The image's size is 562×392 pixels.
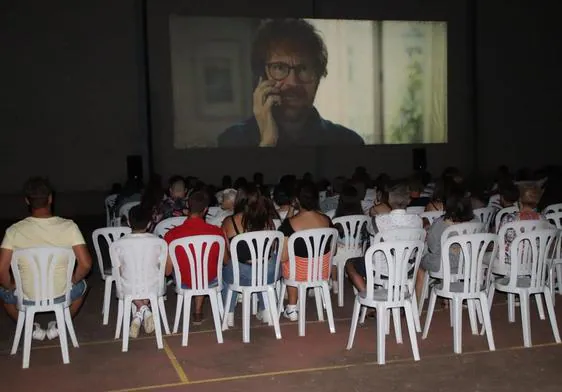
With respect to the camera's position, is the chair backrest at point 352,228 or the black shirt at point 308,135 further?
the black shirt at point 308,135

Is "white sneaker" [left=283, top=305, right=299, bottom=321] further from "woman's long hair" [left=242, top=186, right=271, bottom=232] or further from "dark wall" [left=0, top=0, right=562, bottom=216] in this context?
"dark wall" [left=0, top=0, right=562, bottom=216]

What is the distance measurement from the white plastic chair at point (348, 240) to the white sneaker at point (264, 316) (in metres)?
0.79

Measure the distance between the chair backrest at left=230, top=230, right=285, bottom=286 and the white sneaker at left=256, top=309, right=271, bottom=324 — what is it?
46 cm

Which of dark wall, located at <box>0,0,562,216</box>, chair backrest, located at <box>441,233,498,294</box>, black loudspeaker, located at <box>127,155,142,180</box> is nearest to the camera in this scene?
chair backrest, located at <box>441,233,498,294</box>

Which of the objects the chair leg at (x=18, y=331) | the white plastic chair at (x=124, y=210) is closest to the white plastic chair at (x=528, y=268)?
the chair leg at (x=18, y=331)

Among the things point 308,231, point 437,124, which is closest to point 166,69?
point 437,124

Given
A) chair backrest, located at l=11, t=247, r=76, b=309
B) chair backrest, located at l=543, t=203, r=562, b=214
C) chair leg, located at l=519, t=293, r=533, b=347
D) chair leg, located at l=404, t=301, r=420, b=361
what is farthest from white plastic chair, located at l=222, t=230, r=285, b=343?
chair backrest, located at l=543, t=203, r=562, b=214

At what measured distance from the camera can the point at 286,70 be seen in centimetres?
1383

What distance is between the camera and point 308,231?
16.3ft

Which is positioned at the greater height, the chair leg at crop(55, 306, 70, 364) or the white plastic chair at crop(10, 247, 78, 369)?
the white plastic chair at crop(10, 247, 78, 369)

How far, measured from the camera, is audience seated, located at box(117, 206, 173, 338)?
15.5 feet

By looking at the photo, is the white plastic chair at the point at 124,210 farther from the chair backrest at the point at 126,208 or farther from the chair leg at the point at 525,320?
the chair leg at the point at 525,320

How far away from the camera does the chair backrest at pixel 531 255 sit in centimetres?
460

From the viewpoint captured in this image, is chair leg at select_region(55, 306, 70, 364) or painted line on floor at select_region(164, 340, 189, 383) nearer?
painted line on floor at select_region(164, 340, 189, 383)
